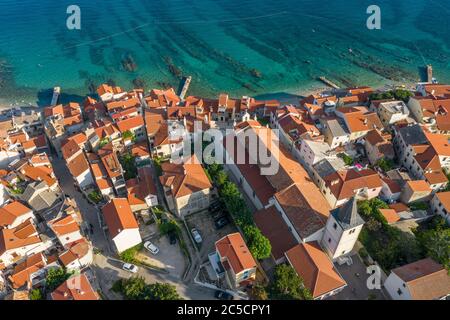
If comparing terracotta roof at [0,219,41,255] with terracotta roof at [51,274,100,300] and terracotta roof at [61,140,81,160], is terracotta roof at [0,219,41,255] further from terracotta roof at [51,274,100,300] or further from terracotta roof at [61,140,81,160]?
terracotta roof at [61,140,81,160]

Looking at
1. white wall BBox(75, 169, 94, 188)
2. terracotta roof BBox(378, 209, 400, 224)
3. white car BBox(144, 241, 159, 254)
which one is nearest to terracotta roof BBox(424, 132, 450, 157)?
terracotta roof BBox(378, 209, 400, 224)

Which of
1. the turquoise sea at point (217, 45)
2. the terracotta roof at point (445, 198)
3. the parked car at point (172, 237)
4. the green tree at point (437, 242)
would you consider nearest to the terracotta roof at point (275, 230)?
the parked car at point (172, 237)

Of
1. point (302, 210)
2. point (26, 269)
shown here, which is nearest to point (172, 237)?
point (302, 210)

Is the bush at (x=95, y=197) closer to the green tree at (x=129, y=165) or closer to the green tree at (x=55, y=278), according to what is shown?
the green tree at (x=129, y=165)

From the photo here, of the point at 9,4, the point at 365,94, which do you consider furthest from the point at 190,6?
the point at 365,94

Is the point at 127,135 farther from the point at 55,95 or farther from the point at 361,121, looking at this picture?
the point at 361,121

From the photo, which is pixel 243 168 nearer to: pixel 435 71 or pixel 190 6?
pixel 435 71
